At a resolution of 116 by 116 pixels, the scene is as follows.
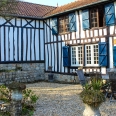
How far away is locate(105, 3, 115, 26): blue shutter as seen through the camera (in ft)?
34.6

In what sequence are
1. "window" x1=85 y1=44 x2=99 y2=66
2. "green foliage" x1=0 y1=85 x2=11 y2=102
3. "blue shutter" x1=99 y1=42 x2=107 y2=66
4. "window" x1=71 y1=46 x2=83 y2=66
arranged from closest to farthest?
"green foliage" x1=0 y1=85 x2=11 y2=102
"blue shutter" x1=99 y1=42 x2=107 y2=66
"window" x1=85 y1=44 x2=99 y2=66
"window" x1=71 y1=46 x2=83 y2=66

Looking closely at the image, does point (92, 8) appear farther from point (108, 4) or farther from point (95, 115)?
point (95, 115)

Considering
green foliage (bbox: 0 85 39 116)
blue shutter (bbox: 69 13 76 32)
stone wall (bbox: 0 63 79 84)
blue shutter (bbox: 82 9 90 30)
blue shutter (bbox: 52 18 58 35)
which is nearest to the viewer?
green foliage (bbox: 0 85 39 116)

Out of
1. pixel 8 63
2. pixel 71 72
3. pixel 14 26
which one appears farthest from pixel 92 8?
pixel 8 63

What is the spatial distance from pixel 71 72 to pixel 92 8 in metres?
3.66

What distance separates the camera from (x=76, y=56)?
12.5 meters

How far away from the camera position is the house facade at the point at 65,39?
1093 cm

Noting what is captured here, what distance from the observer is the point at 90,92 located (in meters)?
3.99

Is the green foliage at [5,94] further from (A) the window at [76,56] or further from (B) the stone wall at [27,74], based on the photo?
(A) the window at [76,56]

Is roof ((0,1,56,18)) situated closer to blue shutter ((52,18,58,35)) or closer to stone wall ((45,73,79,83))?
blue shutter ((52,18,58,35))

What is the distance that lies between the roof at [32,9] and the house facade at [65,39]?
83 mm

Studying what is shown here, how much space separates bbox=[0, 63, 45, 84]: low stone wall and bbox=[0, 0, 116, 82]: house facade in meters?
0.07

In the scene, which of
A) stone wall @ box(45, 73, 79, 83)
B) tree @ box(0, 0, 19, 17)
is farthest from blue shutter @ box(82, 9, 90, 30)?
tree @ box(0, 0, 19, 17)

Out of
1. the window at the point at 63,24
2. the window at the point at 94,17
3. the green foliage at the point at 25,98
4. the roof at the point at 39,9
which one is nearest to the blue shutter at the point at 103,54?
the window at the point at 94,17
